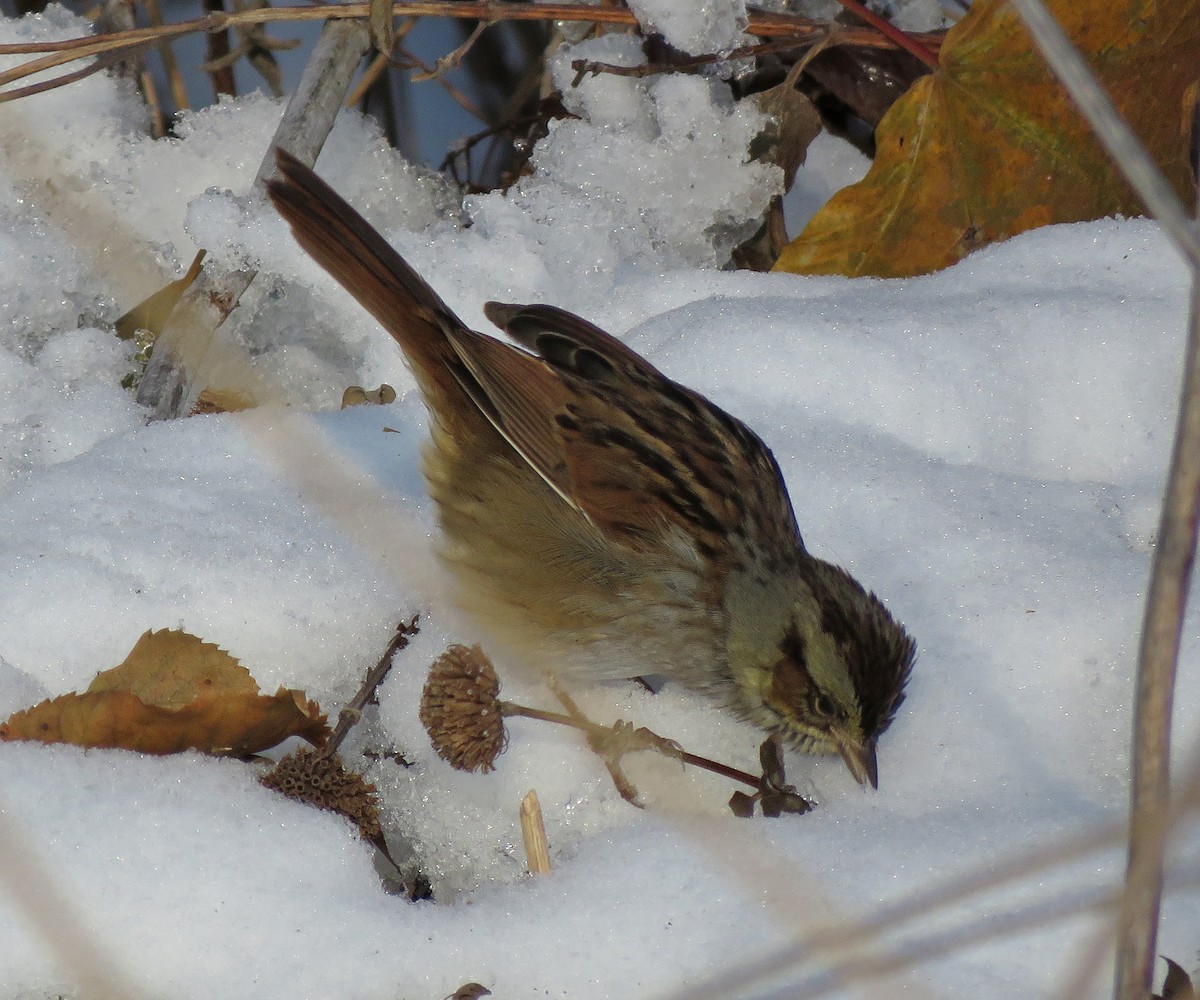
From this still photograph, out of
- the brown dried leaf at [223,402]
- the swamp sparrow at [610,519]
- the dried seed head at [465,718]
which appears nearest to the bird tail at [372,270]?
the swamp sparrow at [610,519]

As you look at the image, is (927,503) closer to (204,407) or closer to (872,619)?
(872,619)

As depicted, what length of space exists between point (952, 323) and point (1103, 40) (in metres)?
0.90

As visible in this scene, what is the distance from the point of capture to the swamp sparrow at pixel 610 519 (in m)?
2.57

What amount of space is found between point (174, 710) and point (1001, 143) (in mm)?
2553

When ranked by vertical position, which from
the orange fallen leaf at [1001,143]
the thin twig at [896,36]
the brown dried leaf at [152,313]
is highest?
the thin twig at [896,36]

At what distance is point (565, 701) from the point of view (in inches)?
102

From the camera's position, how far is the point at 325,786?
2293mm

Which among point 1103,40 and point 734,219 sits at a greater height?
point 1103,40

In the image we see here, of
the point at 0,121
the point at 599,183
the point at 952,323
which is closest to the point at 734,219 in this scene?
the point at 599,183

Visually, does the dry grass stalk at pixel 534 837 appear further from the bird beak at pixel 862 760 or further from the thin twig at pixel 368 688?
the bird beak at pixel 862 760

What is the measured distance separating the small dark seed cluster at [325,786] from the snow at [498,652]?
0.21ft

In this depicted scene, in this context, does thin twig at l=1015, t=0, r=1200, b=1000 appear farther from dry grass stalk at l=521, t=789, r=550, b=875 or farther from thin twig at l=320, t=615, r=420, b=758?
thin twig at l=320, t=615, r=420, b=758

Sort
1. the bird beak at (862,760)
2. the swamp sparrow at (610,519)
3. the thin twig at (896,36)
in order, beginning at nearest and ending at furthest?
the bird beak at (862,760) → the swamp sparrow at (610,519) → the thin twig at (896,36)

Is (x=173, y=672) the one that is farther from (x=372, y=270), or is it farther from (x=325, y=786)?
(x=372, y=270)
